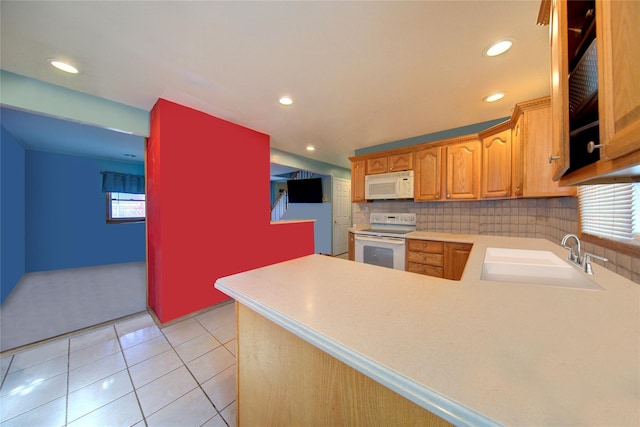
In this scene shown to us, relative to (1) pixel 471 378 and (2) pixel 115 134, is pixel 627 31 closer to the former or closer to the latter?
(1) pixel 471 378

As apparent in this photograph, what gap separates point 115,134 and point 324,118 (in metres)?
3.33

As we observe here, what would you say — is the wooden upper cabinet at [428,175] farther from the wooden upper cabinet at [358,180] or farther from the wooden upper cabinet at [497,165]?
the wooden upper cabinet at [358,180]

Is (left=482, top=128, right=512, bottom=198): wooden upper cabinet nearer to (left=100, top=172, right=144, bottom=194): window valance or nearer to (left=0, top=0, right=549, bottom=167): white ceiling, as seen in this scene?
(left=0, top=0, right=549, bottom=167): white ceiling

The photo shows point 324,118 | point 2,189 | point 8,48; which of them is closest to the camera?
point 8,48

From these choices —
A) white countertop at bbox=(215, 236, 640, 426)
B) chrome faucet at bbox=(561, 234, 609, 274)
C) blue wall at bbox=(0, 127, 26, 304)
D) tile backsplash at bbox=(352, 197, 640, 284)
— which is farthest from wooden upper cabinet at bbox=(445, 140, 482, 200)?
blue wall at bbox=(0, 127, 26, 304)

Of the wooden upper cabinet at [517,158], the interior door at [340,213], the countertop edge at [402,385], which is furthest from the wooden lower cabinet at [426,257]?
the interior door at [340,213]

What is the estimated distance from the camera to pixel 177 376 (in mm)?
1670

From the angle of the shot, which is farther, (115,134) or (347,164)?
(347,164)

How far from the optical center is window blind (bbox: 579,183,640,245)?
3.53 ft

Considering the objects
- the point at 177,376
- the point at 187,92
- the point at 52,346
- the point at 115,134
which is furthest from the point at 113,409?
the point at 115,134

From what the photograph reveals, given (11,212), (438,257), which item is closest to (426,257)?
(438,257)

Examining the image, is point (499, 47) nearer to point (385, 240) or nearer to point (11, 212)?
point (385, 240)

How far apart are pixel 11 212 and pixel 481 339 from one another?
5.95 metres

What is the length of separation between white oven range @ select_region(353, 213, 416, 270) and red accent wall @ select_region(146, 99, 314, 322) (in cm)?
156
